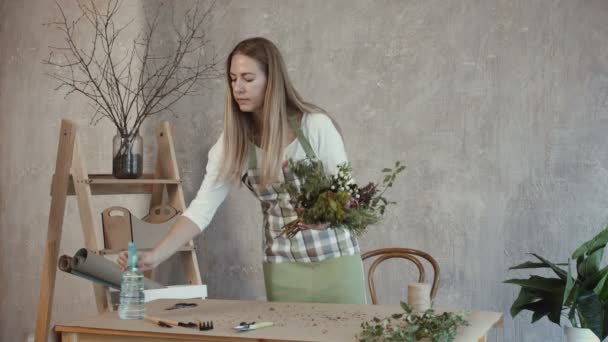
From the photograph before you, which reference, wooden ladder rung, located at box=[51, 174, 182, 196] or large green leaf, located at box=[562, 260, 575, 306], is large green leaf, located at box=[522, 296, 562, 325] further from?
wooden ladder rung, located at box=[51, 174, 182, 196]

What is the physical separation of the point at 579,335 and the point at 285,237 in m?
1.25

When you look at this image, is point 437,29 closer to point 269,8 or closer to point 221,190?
point 269,8

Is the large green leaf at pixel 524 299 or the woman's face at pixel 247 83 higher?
the woman's face at pixel 247 83

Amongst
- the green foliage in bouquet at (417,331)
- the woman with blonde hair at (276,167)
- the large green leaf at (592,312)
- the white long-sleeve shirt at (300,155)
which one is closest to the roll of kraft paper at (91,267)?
the woman with blonde hair at (276,167)

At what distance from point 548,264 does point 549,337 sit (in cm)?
57

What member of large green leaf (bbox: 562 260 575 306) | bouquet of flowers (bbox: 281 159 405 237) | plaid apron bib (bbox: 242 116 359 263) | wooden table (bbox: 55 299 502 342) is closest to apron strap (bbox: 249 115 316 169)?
plaid apron bib (bbox: 242 116 359 263)

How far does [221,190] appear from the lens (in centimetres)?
300

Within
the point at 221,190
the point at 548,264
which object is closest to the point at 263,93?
the point at 221,190

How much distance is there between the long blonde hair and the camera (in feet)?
9.28

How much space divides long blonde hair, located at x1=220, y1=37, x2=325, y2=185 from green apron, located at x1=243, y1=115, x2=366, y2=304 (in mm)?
50

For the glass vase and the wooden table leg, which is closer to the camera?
the wooden table leg

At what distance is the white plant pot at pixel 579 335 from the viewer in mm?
3148

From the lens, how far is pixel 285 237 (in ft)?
9.82

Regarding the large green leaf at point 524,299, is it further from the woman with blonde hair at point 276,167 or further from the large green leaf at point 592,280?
the woman with blonde hair at point 276,167
